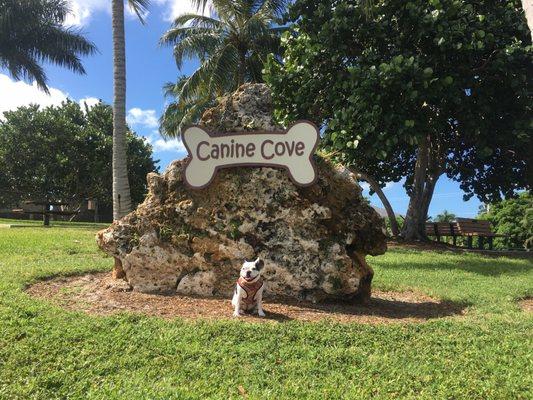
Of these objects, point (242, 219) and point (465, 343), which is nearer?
point (465, 343)

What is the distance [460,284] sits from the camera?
781cm

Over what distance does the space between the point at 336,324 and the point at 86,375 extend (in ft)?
7.42

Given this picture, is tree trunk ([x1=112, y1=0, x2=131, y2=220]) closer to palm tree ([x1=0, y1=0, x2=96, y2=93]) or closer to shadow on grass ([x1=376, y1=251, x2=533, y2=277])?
shadow on grass ([x1=376, y1=251, x2=533, y2=277])

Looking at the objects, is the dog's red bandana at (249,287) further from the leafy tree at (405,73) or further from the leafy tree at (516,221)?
the leafy tree at (516,221)

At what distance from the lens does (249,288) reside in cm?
A: 493

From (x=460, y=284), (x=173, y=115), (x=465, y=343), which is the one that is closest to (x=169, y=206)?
(x=465, y=343)

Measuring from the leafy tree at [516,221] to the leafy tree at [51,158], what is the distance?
19465 millimetres

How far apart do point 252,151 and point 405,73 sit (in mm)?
5121

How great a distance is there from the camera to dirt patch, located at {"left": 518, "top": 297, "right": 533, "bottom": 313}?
6.05 meters

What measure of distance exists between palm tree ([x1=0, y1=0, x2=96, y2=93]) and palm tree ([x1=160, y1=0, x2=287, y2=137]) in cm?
784

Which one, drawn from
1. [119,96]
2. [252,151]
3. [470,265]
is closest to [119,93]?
[119,96]

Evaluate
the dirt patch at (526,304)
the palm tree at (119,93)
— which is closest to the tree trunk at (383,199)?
the palm tree at (119,93)

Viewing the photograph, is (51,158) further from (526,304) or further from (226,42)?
(526,304)

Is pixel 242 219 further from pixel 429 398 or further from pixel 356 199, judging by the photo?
pixel 429 398
